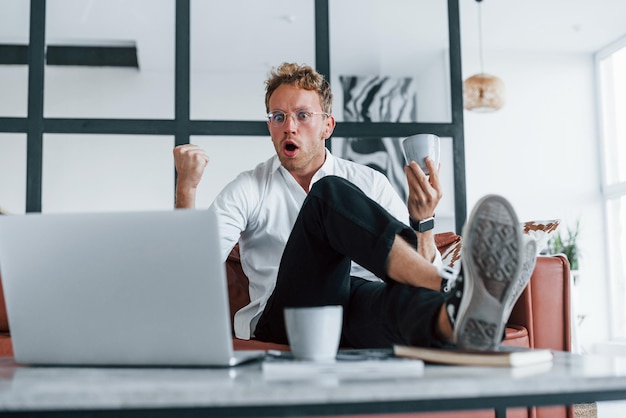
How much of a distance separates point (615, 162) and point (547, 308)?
229 inches

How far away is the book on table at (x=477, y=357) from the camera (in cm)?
96

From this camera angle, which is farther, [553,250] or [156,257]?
[553,250]

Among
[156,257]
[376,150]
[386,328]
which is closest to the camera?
[156,257]

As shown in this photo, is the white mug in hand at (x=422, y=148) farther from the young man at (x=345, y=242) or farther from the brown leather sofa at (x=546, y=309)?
the brown leather sofa at (x=546, y=309)

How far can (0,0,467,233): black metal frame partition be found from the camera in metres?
3.29

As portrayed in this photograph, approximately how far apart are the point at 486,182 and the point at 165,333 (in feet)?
21.5

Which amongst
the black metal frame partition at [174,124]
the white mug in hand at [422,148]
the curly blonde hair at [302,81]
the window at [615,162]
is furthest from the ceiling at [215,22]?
the window at [615,162]

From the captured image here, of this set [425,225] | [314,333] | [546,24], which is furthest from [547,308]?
[546,24]

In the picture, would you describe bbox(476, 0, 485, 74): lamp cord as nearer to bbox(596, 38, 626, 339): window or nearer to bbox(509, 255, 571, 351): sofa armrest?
bbox(596, 38, 626, 339): window

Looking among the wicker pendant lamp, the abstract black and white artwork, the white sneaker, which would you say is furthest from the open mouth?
the wicker pendant lamp

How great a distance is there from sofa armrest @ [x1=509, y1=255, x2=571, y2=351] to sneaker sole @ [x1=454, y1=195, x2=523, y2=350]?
1.09 metres

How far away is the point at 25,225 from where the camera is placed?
998mm

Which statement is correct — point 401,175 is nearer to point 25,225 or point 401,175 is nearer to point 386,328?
point 386,328

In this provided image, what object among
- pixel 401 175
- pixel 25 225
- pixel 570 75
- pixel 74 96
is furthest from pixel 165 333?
pixel 570 75
